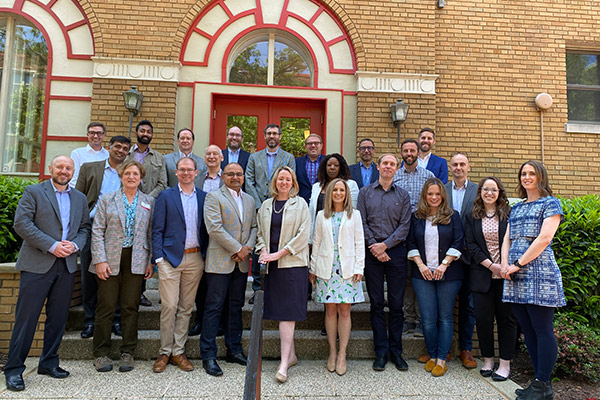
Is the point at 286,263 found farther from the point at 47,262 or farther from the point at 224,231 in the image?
the point at 47,262

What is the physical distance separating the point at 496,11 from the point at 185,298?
290 inches

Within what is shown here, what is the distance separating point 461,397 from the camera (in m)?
3.46

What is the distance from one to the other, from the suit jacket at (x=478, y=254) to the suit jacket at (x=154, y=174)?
347 centimetres

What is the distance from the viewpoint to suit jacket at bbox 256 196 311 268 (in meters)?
3.85

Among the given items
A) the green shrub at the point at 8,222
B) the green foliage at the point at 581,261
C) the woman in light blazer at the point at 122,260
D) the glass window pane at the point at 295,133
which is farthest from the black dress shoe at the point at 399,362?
the green shrub at the point at 8,222

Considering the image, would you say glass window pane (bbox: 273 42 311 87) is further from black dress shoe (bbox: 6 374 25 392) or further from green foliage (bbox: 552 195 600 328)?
black dress shoe (bbox: 6 374 25 392)

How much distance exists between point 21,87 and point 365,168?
239 inches

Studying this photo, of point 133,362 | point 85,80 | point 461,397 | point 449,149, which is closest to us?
point 461,397

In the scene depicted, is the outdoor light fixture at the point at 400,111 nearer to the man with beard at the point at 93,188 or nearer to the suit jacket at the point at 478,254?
the suit jacket at the point at 478,254

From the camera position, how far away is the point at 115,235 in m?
3.85

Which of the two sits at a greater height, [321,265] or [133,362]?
[321,265]

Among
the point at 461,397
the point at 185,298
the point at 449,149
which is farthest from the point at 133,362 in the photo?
the point at 449,149

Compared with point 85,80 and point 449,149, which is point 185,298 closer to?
point 85,80

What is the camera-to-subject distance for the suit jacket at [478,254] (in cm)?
389
